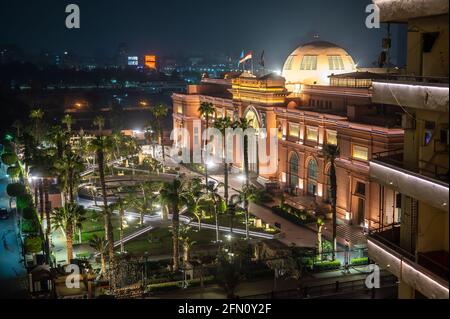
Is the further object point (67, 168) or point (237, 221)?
point (237, 221)

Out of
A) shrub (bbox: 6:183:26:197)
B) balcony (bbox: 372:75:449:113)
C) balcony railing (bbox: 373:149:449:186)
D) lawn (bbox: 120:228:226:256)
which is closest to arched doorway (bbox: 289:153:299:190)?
lawn (bbox: 120:228:226:256)

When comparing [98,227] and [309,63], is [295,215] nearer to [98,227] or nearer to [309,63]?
[98,227]

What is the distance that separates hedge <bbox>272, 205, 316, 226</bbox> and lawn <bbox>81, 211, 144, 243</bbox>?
48.5 ft

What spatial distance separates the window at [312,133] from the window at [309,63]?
49.6ft

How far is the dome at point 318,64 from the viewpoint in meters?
77.4

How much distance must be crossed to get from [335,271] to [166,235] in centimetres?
1731

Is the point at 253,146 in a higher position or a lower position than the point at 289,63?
lower

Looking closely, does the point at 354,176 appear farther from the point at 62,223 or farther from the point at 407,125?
the point at 407,125

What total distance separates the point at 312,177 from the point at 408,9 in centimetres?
4512

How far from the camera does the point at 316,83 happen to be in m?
77.5

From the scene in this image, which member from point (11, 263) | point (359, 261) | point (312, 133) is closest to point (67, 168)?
point (11, 263)

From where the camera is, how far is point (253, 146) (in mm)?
76188

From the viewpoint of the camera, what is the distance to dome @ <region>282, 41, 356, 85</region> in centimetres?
7738

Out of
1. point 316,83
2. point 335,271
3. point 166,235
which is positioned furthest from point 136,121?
point 335,271
